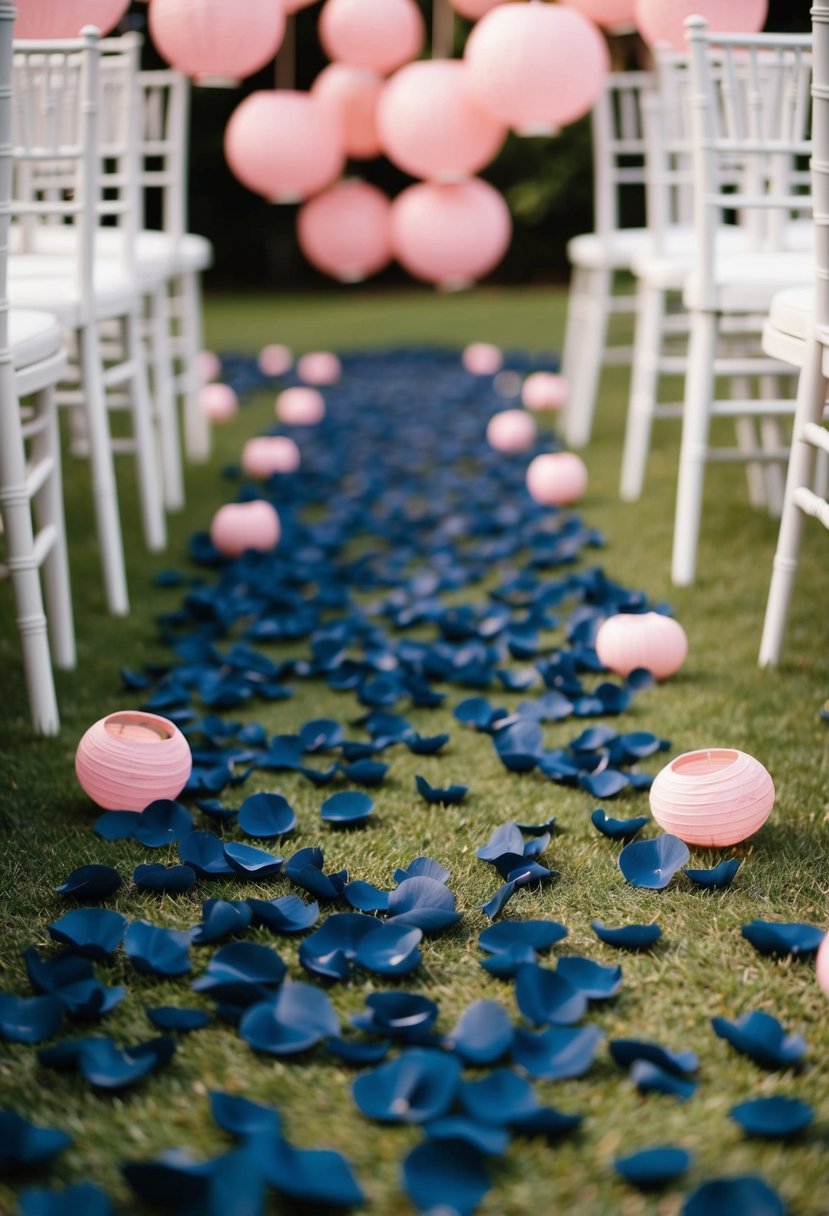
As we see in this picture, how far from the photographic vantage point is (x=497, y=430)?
4.01m

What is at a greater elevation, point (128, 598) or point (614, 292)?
point (128, 598)

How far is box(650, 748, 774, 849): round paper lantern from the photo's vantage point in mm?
1360

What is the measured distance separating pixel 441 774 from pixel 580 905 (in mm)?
426

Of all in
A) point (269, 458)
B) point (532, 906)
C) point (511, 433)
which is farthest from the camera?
point (511, 433)

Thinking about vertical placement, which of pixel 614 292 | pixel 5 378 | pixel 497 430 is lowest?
pixel 614 292

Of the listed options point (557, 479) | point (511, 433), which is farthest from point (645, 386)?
point (511, 433)

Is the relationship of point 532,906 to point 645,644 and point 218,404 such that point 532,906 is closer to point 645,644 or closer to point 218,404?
point 645,644

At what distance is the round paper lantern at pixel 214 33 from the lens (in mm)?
2354

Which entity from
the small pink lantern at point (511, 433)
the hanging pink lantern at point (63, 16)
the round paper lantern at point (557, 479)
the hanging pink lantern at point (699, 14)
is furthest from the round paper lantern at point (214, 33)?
the small pink lantern at point (511, 433)

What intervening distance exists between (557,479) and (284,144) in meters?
1.19

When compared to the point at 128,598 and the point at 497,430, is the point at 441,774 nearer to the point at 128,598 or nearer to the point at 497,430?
the point at 128,598

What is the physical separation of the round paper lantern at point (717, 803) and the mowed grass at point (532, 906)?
0.04 m

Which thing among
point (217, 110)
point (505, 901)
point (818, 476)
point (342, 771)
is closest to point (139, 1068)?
point (505, 901)

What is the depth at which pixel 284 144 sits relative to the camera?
10.6ft
